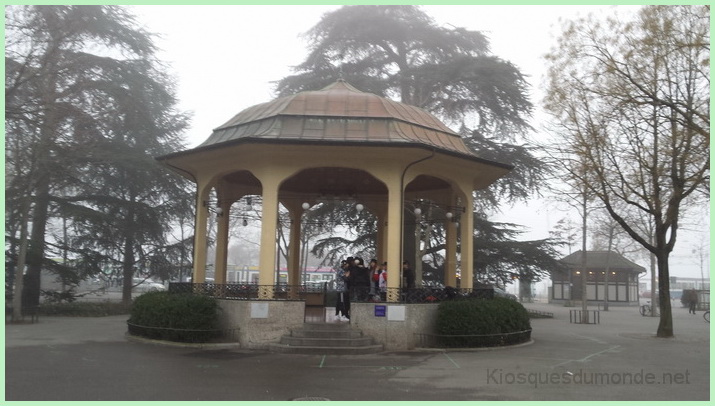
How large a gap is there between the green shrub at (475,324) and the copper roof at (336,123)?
13.7ft

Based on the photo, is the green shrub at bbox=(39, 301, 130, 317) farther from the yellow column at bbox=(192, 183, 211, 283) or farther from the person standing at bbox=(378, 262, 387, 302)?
the person standing at bbox=(378, 262, 387, 302)

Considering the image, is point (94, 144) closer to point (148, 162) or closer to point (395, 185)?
point (148, 162)

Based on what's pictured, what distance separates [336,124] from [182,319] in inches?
256

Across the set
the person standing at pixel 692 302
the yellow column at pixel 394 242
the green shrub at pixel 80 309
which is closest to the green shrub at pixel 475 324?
the yellow column at pixel 394 242

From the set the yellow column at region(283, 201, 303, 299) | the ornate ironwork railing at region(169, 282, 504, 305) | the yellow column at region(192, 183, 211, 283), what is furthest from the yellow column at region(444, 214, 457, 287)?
the yellow column at region(192, 183, 211, 283)

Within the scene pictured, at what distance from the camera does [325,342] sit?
47.9 ft

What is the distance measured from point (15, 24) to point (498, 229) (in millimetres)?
21524

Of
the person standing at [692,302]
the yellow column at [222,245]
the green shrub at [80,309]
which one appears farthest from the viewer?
the person standing at [692,302]

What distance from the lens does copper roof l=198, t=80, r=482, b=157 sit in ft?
53.8

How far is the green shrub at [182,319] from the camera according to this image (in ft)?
50.7

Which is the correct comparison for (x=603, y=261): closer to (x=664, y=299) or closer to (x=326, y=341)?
(x=664, y=299)

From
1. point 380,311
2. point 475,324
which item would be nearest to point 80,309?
point 380,311

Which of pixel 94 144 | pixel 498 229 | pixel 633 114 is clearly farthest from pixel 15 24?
pixel 498 229

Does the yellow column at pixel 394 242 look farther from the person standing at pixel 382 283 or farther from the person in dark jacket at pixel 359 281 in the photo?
the person in dark jacket at pixel 359 281
